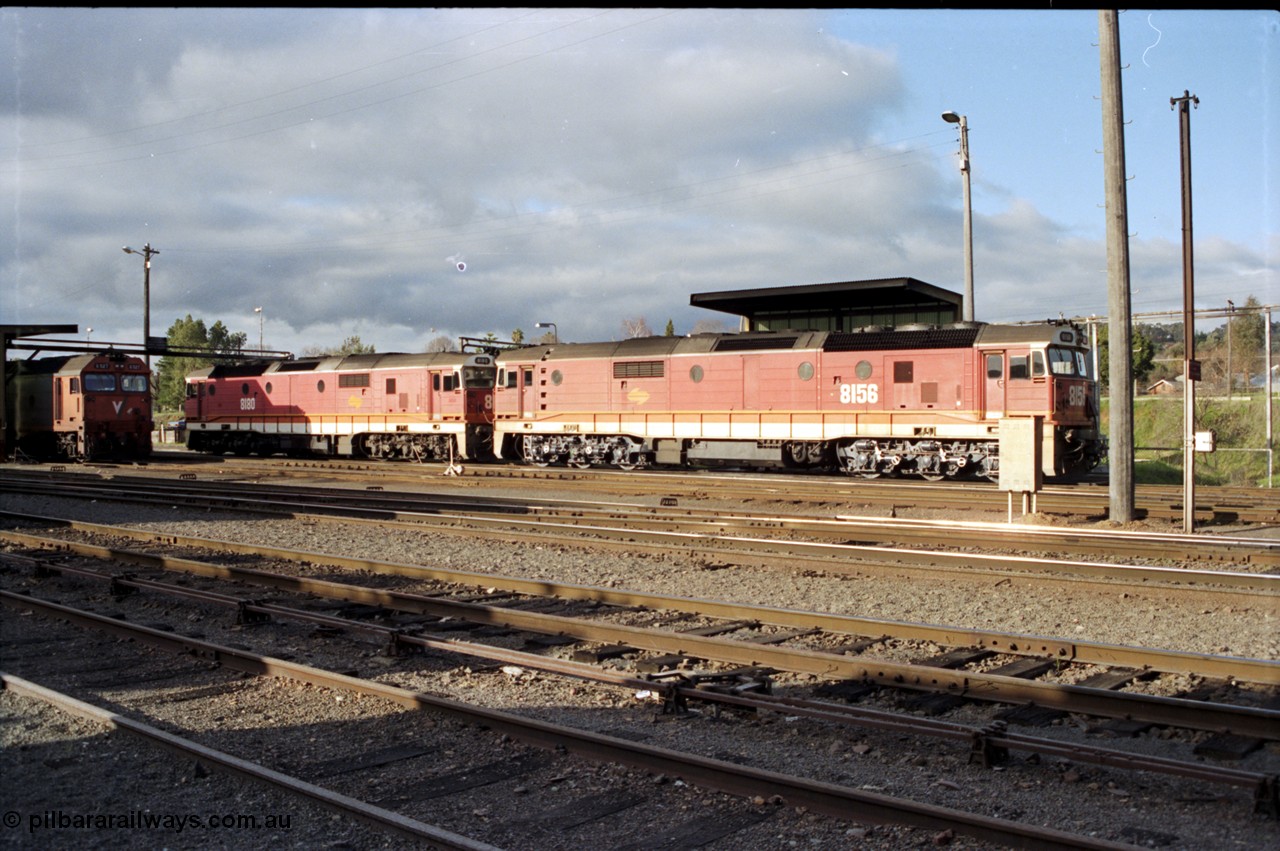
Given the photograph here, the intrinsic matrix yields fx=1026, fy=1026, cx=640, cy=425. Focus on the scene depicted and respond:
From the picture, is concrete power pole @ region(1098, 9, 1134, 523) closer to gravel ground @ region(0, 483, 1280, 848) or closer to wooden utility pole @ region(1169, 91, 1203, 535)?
wooden utility pole @ region(1169, 91, 1203, 535)

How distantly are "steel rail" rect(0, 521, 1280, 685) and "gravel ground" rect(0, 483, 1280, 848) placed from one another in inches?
40.1

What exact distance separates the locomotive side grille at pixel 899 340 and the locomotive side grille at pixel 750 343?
117 cm

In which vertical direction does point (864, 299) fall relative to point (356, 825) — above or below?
above

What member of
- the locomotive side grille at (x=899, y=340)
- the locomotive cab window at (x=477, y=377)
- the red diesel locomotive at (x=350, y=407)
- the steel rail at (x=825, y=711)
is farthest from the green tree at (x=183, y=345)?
the steel rail at (x=825, y=711)

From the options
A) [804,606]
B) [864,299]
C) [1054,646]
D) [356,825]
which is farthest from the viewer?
[864,299]

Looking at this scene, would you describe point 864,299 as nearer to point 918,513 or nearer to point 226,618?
point 918,513

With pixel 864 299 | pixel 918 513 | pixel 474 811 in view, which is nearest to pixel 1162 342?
pixel 864 299

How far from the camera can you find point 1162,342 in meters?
86.7

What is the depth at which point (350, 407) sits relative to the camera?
123 ft

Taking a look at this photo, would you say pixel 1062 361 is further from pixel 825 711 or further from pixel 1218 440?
pixel 1218 440

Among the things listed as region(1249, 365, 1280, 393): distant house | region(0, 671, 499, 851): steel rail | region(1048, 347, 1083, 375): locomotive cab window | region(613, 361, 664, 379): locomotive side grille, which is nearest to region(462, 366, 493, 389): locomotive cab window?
region(613, 361, 664, 379): locomotive side grille

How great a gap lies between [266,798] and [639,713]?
2536 millimetres

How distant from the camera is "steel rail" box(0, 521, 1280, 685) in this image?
756 cm

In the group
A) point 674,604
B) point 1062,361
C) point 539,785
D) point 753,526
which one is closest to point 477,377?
point 1062,361
